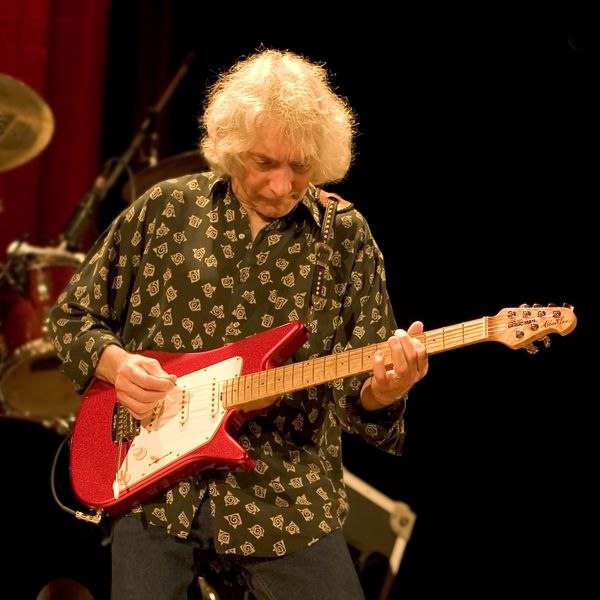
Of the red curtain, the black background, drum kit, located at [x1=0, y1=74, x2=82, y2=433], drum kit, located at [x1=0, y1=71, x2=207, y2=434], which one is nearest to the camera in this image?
the black background

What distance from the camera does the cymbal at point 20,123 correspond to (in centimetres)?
381

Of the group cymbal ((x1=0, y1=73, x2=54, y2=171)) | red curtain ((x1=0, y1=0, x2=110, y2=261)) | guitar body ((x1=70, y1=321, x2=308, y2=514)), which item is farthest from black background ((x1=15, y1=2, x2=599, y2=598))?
guitar body ((x1=70, y1=321, x2=308, y2=514))

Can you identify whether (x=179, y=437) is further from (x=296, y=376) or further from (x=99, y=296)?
(x=99, y=296)

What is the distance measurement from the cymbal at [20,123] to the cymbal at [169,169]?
408 millimetres

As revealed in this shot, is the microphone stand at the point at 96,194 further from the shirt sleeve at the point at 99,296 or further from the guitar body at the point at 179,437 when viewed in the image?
the guitar body at the point at 179,437

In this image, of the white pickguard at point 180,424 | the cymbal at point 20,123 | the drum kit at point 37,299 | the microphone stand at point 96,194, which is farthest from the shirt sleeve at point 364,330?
the microphone stand at point 96,194

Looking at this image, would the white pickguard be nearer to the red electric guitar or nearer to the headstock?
the red electric guitar

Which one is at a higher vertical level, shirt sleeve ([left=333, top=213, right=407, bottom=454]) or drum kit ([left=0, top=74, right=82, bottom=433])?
shirt sleeve ([left=333, top=213, right=407, bottom=454])

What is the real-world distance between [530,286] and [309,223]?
157 centimetres

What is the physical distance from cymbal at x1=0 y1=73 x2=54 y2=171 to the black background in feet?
3.96

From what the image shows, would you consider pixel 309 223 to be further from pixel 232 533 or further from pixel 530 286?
pixel 530 286

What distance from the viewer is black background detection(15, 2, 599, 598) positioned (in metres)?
3.74

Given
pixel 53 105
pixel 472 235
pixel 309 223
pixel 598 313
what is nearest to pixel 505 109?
pixel 472 235

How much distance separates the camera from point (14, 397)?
444cm
